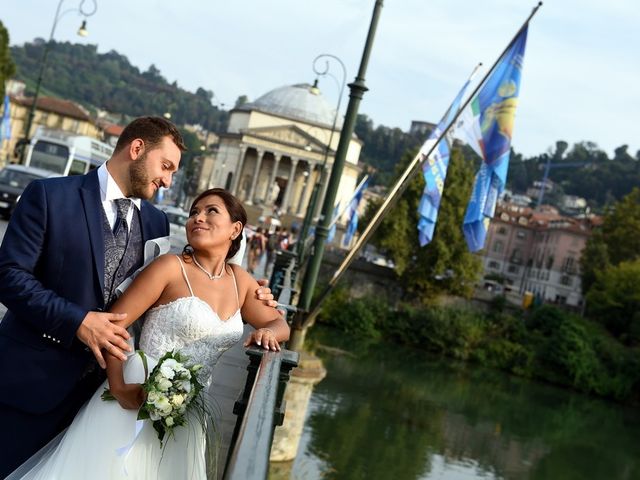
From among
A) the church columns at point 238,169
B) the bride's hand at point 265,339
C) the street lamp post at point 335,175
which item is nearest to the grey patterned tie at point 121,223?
the bride's hand at point 265,339

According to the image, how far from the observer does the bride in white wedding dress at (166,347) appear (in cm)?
391

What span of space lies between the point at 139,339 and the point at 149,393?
18.4 inches

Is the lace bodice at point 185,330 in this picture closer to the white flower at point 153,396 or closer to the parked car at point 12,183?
the white flower at point 153,396

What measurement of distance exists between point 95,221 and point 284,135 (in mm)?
108151

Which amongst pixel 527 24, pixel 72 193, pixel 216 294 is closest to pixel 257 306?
pixel 216 294

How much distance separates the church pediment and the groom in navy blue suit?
105897mm

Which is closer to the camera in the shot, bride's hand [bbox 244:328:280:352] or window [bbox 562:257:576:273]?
bride's hand [bbox 244:328:280:352]

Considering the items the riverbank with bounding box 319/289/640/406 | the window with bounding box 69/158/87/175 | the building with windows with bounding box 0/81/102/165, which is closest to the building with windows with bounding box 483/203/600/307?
the riverbank with bounding box 319/289/640/406

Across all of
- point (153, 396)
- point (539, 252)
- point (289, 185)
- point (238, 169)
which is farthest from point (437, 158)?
point (539, 252)

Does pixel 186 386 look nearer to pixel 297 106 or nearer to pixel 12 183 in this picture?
pixel 12 183

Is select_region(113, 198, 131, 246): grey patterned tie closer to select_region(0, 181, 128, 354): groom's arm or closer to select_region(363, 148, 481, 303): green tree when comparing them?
select_region(0, 181, 128, 354): groom's arm

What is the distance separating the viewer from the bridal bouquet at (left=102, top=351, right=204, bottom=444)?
3.81 meters

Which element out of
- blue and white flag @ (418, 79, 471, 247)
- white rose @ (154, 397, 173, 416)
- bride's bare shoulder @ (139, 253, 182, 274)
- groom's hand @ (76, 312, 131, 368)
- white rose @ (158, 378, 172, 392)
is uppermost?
blue and white flag @ (418, 79, 471, 247)

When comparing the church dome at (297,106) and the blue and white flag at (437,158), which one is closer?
the blue and white flag at (437,158)
